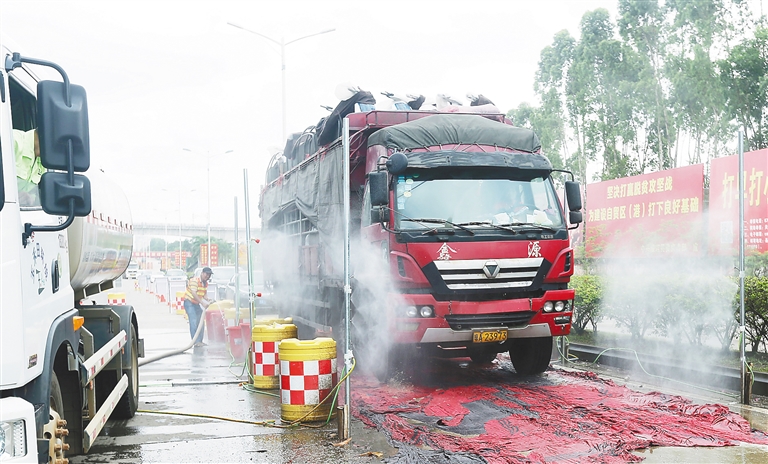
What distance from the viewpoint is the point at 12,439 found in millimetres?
3436

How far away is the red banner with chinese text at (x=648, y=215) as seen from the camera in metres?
17.0

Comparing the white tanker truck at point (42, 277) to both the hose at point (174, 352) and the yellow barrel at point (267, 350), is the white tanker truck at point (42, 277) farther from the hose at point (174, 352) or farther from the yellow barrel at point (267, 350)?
the hose at point (174, 352)

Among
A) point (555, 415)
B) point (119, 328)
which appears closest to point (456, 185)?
point (555, 415)

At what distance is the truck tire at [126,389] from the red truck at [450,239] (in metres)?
2.71

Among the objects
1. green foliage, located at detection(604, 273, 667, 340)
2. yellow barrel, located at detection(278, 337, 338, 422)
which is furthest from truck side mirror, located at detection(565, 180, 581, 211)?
yellow barrel, located at detection(278, 337, 338, 422)

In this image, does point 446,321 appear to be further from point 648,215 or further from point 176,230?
point 176,230

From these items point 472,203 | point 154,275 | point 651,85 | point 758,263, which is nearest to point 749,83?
point 651,85

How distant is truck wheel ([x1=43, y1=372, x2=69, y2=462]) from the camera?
12.6 ft

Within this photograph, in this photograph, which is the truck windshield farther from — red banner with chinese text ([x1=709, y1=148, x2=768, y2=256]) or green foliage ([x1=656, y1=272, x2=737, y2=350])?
red banner with chinese text ([x1=709, y1=148, x2=768, y2=256])

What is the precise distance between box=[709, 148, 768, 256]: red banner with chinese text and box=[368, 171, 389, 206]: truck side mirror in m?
8.53

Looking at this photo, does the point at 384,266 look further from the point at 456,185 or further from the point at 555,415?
the point at 555,415

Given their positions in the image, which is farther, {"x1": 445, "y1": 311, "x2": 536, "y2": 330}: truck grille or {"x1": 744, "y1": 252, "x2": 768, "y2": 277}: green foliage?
{"x1": 744, "y1": 252, "x2": 768, "y2": 277}: green foliage

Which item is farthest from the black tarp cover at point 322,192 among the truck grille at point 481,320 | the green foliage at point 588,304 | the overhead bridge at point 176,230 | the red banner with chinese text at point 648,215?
the overhead bridge at point 176,230

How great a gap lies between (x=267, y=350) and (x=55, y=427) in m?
5.09
